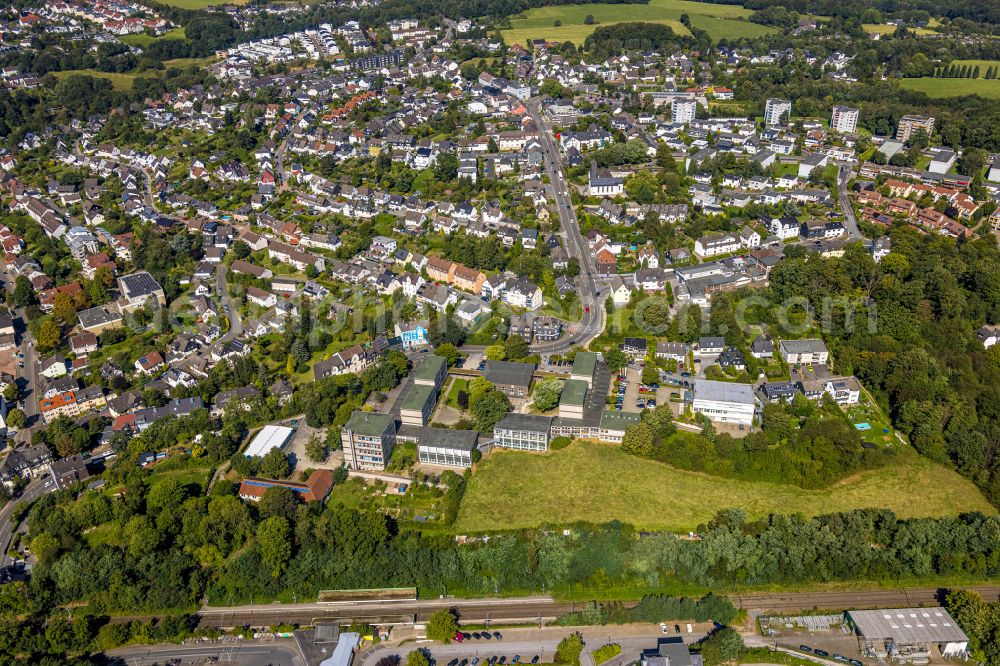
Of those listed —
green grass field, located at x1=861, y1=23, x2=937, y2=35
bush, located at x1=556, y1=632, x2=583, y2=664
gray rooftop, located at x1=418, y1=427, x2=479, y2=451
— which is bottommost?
bush, located at x1=556, y1=632, x2=583, y2=664

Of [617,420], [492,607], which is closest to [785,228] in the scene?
[617,420]

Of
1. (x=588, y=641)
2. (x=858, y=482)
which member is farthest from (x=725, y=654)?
(x=858, y=482)

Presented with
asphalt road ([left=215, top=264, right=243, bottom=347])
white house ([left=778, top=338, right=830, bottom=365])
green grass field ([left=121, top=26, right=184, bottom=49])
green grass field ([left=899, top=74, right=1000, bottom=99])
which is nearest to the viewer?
white house ([left=778, top=338, right=830, bottom=365])

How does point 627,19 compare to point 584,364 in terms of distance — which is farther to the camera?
point 627,19

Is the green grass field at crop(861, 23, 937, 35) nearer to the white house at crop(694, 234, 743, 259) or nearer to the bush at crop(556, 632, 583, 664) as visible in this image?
the white house at crop(694, 234, 743, 259)

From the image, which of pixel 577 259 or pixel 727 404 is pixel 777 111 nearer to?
pixel 577 259

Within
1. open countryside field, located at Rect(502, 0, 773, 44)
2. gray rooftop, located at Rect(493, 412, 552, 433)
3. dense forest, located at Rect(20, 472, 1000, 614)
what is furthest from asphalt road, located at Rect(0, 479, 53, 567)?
open countryside field, located at Rect(502, 0, 773, 44)

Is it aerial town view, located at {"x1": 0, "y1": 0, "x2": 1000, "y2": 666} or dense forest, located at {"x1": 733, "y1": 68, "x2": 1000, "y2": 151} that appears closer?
aerial town view, located at {"x1": 0, "y1": 0, "x2": 1000, "y2": 666}
